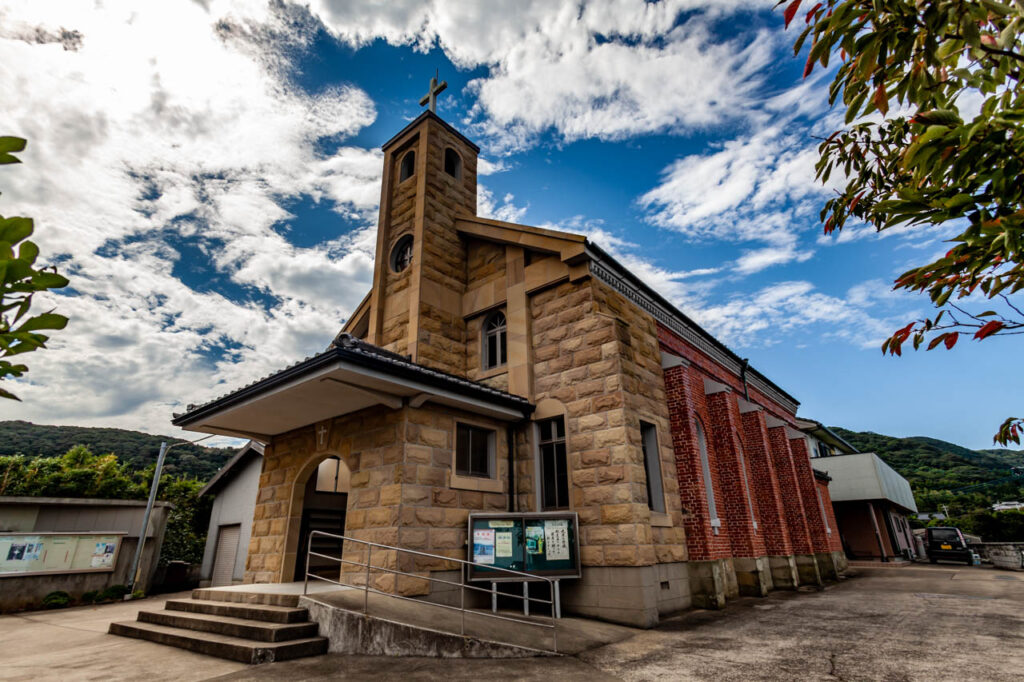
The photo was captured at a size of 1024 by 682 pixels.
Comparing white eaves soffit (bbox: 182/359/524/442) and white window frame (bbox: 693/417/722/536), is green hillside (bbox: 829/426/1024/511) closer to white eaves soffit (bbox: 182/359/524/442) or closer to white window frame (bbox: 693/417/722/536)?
white window frame (bbox: 693/417/722/536)

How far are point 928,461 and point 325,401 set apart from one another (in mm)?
92951

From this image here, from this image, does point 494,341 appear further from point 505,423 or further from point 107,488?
point 107,488

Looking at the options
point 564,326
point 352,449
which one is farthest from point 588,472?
point 352,449

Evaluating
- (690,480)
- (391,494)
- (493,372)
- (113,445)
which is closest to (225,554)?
(493,372)

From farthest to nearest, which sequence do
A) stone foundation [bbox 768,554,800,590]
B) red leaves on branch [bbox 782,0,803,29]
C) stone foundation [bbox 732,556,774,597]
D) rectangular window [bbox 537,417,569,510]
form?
stone foundation [bbox 768,554,800,590] < stone foundation [bbox 732,556,774,597] < rectangular window [bbox 537,417,569,510] < red leaves on branch [bbox 782,0,803,29]

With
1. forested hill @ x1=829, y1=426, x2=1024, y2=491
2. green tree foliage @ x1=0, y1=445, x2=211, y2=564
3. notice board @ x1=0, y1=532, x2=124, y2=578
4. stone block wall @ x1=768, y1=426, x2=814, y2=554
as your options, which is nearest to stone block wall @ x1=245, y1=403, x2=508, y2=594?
notice board @ x1=0, y1=532, x2=124, y2=578

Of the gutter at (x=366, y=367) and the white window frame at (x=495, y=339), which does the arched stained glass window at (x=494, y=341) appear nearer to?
the white window frame at (x=495, y=339)

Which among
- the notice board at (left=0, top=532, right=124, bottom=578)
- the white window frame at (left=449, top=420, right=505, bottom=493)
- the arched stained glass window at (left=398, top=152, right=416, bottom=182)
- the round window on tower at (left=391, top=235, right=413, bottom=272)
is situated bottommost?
the notice board at (left=0, top=532, right=124, bottom=578)

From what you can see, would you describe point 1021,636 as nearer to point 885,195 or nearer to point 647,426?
point 647,426

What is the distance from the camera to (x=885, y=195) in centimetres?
305

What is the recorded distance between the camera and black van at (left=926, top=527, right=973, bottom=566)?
26172 millimetres

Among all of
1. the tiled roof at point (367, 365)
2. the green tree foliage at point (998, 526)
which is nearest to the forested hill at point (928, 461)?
the green tree foliage at point (998, 526)

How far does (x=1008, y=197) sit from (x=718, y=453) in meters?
12.1

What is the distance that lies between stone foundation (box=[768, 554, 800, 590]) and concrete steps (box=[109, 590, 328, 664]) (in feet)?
40.6
